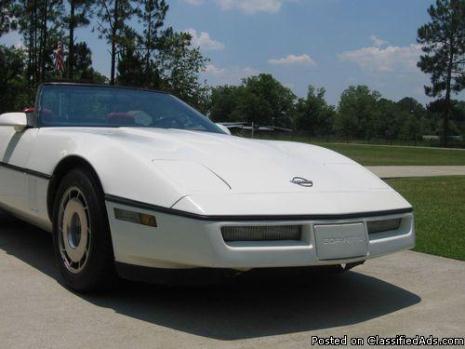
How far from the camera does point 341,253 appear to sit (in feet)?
10.1

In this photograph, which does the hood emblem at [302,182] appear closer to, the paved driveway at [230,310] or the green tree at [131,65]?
the paved driveway at [230,310]

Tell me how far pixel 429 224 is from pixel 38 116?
13.6 feet

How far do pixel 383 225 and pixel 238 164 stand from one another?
89cm

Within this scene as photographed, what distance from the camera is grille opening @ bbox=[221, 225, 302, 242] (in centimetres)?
292

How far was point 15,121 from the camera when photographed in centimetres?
457

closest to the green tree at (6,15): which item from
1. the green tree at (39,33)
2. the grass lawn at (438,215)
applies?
the green tree at (39,33)

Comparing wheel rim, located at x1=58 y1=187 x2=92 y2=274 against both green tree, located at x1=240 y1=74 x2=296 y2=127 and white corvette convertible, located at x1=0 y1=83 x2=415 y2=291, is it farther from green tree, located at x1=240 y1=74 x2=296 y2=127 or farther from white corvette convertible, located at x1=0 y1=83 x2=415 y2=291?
green tree, located at x1=240 y1=74 x2=296 y2=127

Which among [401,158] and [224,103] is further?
[224,103]

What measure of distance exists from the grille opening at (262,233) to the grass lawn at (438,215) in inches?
95.1

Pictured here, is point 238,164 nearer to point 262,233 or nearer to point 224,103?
point 262,233

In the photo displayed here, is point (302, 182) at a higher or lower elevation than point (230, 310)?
higher

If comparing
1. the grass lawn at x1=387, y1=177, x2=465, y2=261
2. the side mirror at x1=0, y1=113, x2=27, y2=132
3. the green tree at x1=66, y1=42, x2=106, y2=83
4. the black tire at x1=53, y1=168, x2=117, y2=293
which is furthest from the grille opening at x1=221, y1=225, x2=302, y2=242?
the green tree at x1=66, y1=42, x2=106, y2=83

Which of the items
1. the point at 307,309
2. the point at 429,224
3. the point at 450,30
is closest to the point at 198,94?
the point at 450,30

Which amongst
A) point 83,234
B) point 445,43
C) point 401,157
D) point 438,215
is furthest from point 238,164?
point 445,43
